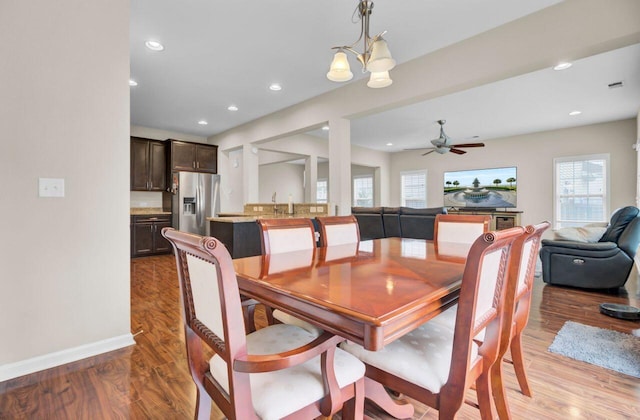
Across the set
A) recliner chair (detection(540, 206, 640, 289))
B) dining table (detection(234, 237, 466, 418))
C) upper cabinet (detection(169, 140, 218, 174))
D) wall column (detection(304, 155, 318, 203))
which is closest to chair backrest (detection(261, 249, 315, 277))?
dining table (detection(234, 237, 466, 418))

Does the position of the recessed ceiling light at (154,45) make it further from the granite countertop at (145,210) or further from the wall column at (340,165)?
the granite countertop at (145,210)

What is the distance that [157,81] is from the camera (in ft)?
12.7

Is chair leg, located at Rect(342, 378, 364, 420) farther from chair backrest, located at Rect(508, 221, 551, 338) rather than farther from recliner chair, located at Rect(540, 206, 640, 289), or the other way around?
recliner chair, located at Rect(540, 206, 640, 289)

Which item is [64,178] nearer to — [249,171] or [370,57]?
[370,57]

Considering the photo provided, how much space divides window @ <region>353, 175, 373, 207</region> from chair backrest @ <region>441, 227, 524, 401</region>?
8.38 meters

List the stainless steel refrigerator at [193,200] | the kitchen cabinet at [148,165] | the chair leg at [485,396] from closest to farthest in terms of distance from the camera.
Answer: the chair leg at [485,396] < the kitchen cabinet at [148,165] < the stainless steel refrigerator at [193,200]

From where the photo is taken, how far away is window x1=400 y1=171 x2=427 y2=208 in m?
8.50

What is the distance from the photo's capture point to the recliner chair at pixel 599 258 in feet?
11.0

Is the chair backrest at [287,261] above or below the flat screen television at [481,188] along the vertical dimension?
below

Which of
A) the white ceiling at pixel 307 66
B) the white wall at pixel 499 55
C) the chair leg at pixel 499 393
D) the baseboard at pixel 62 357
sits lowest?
the baseboard at pixel 62 357

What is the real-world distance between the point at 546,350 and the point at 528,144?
6.13m

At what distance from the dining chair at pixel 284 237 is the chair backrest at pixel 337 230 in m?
0.18

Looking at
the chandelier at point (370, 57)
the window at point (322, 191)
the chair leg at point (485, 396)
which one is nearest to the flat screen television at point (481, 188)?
the window at point (322, 191)

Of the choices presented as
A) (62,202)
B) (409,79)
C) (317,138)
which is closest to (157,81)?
(62,202)
